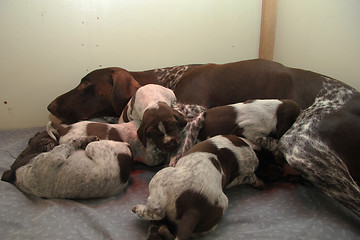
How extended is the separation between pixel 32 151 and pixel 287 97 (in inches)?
94.7

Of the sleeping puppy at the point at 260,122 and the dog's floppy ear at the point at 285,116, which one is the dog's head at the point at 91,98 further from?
the dog's floppy ear at the point at 285,116

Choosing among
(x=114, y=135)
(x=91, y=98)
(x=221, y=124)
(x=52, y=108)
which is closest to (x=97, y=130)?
(x=114, y=135)

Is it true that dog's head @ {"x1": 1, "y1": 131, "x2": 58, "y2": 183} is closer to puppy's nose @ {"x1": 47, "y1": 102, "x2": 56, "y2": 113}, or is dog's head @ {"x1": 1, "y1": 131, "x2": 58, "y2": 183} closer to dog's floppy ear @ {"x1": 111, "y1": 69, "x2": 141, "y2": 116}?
puppy's nose @ {"x1": 47, "y1": 102, "x2": 56, "y2": 113}

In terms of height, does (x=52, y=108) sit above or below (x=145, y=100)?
below

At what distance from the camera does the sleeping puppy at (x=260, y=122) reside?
2740 mm

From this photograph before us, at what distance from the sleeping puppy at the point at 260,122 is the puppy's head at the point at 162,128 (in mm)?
368

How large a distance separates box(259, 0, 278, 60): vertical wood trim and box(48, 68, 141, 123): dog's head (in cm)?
181

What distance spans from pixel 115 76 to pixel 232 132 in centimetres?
153

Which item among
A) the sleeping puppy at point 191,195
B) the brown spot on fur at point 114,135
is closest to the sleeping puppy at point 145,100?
the brown spot on fur at point 114,135

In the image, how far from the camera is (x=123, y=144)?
2.65 meters

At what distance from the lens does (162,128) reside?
102 inches

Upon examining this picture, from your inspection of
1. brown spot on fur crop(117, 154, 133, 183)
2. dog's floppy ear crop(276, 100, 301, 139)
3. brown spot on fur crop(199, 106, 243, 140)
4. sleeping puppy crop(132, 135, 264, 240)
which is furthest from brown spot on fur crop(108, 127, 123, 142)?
dog's floppy ear crop(276, 100, 301, 139)

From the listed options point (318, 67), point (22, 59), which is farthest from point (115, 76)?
point (318, 67)

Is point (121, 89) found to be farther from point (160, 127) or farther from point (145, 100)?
point (160, 127)
